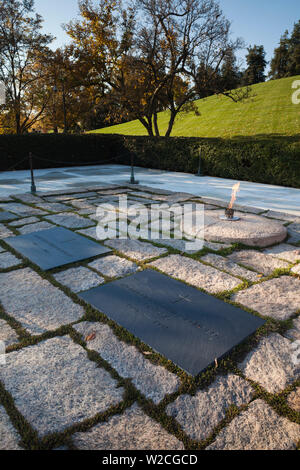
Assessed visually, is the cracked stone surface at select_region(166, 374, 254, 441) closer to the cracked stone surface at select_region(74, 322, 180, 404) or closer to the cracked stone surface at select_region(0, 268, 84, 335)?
the cracked stone surface at select_region(74, 322, 180, 404)

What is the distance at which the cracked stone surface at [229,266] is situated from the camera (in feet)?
11.5

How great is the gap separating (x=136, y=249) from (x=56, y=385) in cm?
250

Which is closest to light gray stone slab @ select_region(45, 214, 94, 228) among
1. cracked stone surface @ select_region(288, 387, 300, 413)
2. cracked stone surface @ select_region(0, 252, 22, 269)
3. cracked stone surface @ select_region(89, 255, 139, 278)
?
cracked stone surface @ select_region(0, 252, 22, 269)

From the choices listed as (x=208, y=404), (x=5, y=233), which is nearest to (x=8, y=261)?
(x=5, y=233)

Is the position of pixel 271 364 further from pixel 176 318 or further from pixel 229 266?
pixel 229 266

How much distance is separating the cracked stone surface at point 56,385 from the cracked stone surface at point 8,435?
9 cm

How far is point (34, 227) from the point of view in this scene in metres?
5.24

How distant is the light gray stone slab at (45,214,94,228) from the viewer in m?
5.38

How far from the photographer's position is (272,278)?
3439 mm

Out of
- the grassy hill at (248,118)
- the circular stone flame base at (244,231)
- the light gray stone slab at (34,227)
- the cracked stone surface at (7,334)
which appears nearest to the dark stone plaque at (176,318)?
the cracked stone surface at (7,334)

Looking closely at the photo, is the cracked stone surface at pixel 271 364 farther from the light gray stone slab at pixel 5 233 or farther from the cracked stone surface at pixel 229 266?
the light gray stone slab at pixel 5 233
